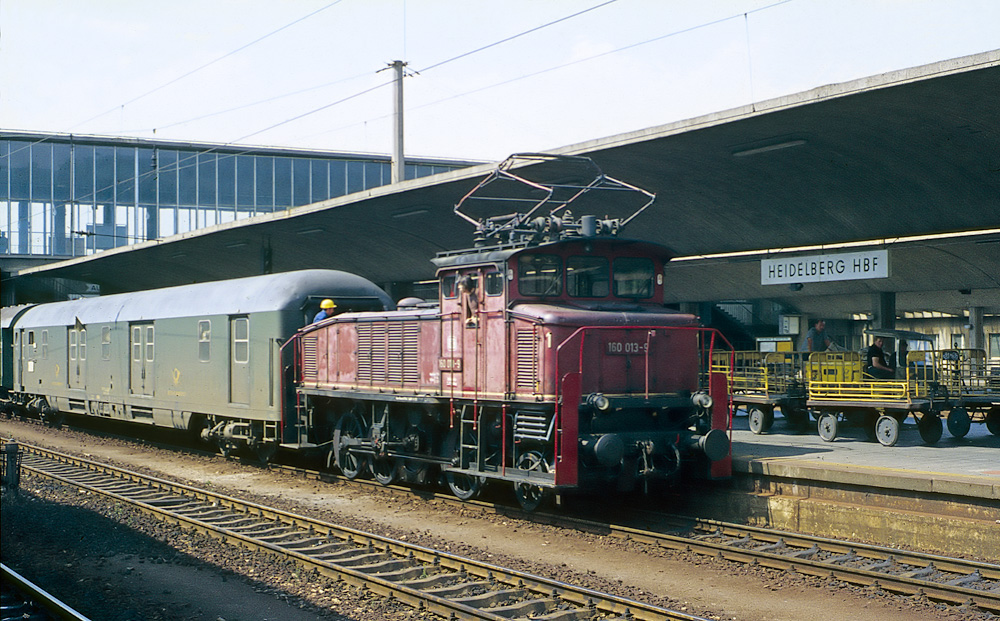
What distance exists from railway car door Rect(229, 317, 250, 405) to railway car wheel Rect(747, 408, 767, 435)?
10.0m

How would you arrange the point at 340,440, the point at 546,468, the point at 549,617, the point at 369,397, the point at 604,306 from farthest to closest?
the point at 340,440 < the point at 369,397 < the point at 604,306 < the point at 546,468 < the point at 549,617

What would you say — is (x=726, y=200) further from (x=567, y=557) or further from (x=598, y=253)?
(x=567, y=557)

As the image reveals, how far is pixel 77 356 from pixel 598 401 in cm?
1899

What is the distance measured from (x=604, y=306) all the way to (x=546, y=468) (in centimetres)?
235

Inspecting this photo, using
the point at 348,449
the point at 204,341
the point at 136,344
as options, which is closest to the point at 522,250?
the point at 348,449

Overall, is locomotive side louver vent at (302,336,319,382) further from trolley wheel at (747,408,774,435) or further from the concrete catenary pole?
the concrete catenary pole

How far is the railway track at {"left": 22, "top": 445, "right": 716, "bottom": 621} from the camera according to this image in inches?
329

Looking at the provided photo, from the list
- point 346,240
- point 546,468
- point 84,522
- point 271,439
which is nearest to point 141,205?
point 346,240

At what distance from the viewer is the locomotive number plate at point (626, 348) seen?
39.3ft

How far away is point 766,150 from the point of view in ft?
56.9

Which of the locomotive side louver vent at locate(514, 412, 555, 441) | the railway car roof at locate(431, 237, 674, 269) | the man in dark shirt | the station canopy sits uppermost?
the station canopy

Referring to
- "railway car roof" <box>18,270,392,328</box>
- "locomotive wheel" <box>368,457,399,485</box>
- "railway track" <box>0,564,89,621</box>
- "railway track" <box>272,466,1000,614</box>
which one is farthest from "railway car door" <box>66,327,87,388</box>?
"railway track" <box>272,466,1000,614</box>

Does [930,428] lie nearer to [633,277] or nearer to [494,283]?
Answer: [633,277]

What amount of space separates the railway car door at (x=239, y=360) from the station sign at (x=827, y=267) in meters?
11.5
